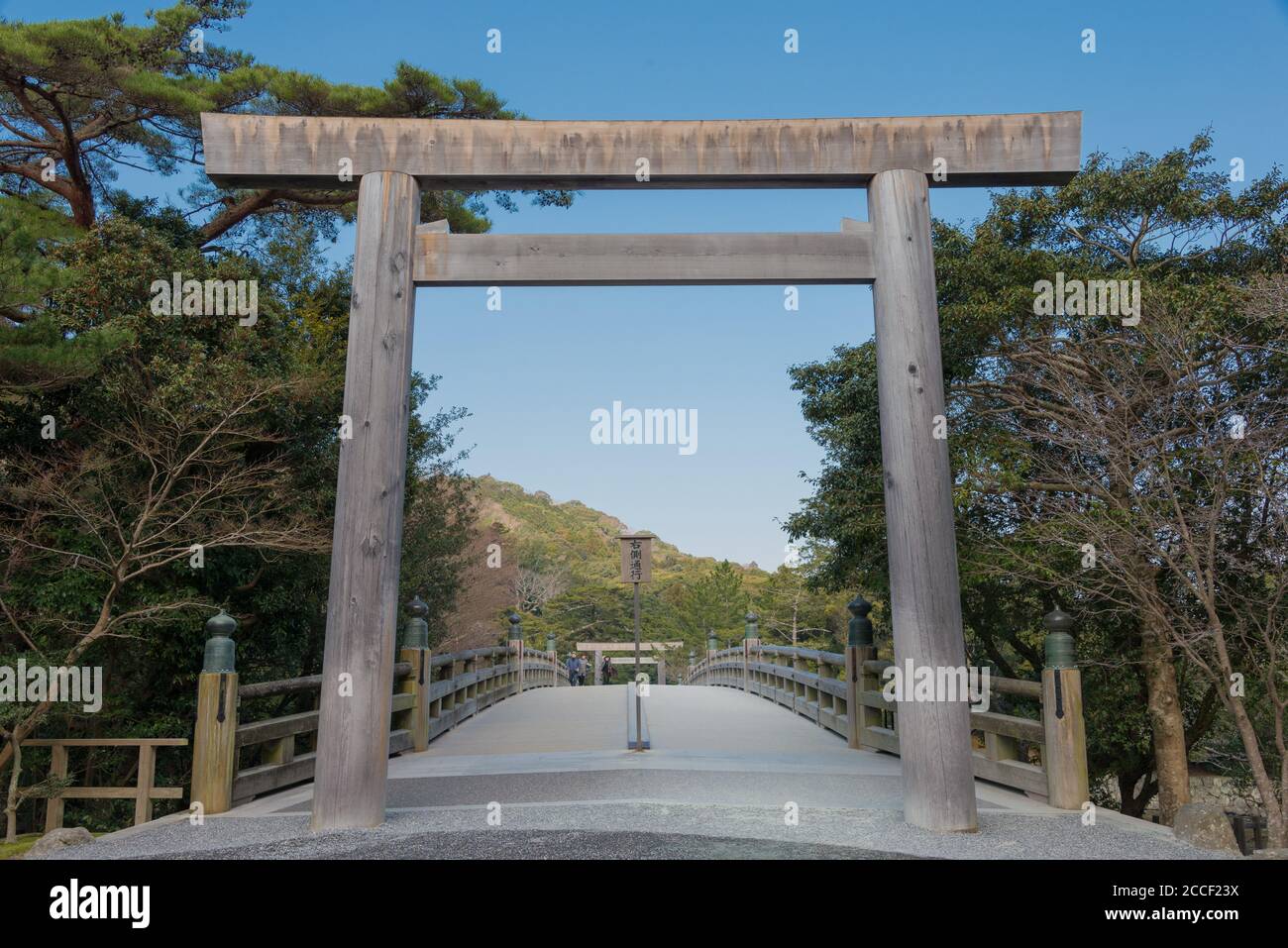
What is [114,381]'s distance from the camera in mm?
9219

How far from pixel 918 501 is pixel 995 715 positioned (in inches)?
81.7

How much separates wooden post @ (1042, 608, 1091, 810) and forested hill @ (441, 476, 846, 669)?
17.2 meters

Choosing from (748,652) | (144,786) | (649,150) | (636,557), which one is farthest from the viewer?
(748,652)

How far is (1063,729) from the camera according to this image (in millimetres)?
5234

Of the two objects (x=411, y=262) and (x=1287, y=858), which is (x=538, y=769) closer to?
(x=411, y=262)

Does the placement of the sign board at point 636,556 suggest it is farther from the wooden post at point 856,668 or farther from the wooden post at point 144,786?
the wooden post at point 144,786

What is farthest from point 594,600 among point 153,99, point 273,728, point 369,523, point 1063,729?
point 369,523

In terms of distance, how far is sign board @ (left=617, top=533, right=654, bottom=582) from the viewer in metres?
10.1

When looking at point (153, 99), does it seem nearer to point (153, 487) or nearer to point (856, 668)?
point (153, 487)

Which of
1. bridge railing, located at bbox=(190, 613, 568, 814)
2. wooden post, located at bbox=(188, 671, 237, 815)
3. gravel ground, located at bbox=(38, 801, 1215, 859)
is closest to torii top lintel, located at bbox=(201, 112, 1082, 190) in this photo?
bridge railing, located at bbox=(190, 613, 568, 814)

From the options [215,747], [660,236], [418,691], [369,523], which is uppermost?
[660,236]

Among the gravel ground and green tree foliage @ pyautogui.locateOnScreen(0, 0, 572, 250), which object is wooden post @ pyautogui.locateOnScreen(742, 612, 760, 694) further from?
the gravel ground

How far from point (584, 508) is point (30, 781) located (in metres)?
87.0

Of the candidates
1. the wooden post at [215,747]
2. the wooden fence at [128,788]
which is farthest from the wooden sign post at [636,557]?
the wooden post at [215,747]
